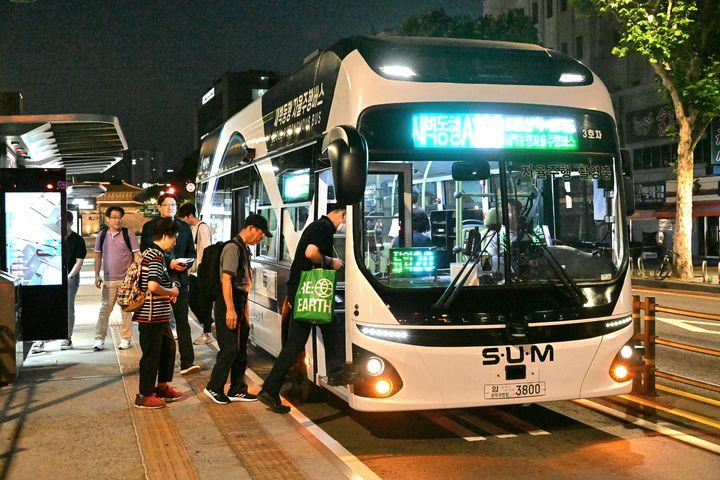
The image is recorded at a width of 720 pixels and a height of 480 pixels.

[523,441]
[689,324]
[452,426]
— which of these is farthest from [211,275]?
[689,324]

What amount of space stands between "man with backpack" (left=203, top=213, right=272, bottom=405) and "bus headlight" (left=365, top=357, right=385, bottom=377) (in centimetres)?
189

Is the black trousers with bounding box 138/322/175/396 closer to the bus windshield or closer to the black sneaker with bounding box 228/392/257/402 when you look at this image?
the black sneaker with bounding box 228/392/257/402

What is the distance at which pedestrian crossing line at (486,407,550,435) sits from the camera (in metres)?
6.68

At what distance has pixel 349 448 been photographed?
20.6 feet

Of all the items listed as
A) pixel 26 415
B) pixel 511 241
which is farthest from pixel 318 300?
pixel 26 415

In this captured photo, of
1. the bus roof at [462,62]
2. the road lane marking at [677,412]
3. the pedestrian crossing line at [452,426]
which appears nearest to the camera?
the bus roof at [462,62]

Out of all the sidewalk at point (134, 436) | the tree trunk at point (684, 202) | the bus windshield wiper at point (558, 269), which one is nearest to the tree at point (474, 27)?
the tree trunk at point (684, 202)

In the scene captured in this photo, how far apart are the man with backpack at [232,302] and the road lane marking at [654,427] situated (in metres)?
3.27

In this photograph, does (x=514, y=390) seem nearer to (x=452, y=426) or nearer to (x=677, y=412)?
(x=452, y=426)

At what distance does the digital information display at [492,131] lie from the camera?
620cm

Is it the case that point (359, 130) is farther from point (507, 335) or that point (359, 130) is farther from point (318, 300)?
point (507, 335)

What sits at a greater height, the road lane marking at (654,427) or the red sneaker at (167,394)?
the red sneaker at (167,394)

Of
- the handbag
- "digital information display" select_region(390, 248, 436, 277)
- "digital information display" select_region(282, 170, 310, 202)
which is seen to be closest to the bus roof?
"digital information display" select_region(282, 170, 310, 202)

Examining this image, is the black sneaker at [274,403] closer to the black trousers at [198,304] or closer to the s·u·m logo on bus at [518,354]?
the black trousers at [198,304]
